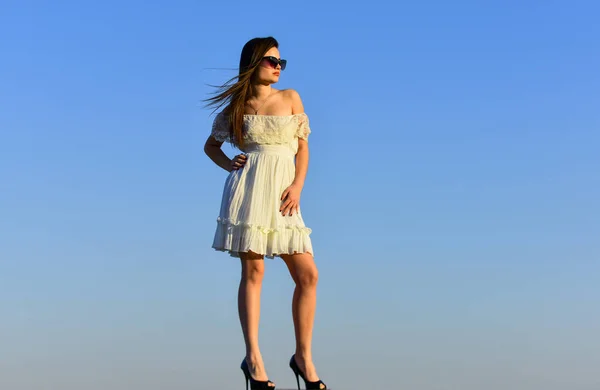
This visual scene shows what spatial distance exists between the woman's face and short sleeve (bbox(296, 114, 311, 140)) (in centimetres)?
38

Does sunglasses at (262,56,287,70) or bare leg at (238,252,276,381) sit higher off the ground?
sunglasses at (262,56,287,70)

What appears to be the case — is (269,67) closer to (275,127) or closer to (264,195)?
(275,127)

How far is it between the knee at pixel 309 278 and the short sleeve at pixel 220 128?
132 cm

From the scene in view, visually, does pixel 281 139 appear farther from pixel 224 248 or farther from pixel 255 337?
pixel 255 337

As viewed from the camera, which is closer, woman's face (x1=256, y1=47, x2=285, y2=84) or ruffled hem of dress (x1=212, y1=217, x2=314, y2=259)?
ruffled hem of dress (x1=212, y1=217, x2=314, y2=259)

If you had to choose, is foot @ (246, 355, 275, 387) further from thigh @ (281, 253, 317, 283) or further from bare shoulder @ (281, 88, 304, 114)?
bare shoulder @ (281, 88, 304, 114)

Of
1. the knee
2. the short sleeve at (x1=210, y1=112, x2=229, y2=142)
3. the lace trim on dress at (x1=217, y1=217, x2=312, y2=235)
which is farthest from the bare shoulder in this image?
the knee

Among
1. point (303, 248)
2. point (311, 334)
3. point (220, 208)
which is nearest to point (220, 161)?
point (220, 208)

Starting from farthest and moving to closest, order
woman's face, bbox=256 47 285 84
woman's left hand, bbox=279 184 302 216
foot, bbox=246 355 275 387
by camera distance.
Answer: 1. woman's face, bbox=256 47 285 84
2. woman's left hand, bbox=279 184 302 216
3. foot, bbox=246 355 275 387

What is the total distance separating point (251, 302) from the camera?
7523mm

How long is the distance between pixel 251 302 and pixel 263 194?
84 centimetres

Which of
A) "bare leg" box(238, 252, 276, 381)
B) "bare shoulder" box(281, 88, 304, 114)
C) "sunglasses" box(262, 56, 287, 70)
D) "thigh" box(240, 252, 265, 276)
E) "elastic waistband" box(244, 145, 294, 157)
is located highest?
"sunglasses" box(262, 56, 287, 70)

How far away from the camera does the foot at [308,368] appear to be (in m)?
7.48

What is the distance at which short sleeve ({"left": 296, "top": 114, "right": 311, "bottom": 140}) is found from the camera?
7.75 meters
